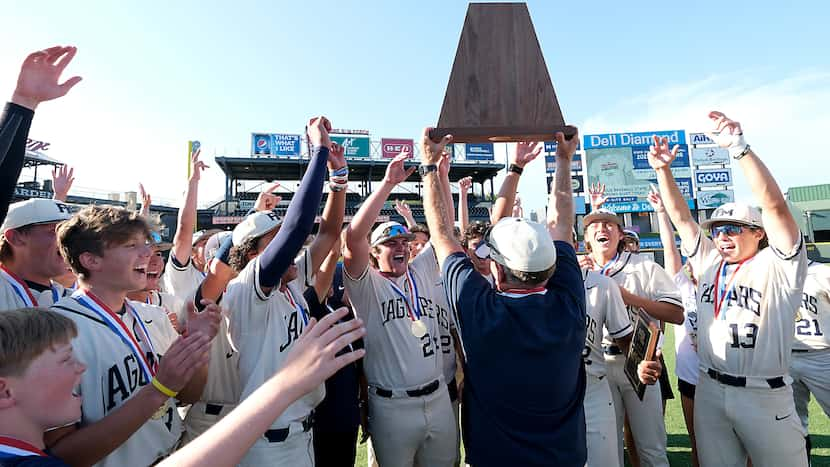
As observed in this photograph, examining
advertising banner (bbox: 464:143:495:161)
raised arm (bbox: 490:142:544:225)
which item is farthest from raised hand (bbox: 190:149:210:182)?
advertising banner (bbox: 464:143:495:161)

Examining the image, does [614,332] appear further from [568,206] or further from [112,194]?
[112,194]

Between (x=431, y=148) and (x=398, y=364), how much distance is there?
1.42 metres

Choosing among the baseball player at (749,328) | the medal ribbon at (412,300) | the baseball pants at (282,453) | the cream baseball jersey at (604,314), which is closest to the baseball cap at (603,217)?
the cream baseball jersey at (604,314)

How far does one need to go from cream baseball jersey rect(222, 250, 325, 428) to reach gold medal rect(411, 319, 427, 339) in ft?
2.64

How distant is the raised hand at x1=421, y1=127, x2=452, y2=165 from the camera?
7.08ft

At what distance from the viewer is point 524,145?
2809 millimetres

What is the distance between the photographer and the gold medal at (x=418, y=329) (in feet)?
9.29

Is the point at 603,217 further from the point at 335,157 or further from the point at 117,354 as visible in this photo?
the point at 117,354

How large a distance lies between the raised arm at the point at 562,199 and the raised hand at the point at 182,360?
163cm

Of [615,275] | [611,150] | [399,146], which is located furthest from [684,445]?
[399,146]

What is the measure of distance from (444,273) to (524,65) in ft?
3.99

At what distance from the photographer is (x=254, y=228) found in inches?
92.6

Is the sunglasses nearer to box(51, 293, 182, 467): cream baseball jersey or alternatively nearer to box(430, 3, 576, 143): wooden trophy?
box(430, 3, 576, 143): wooden trophy

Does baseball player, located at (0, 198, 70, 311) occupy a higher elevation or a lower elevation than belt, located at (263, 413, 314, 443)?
higher
